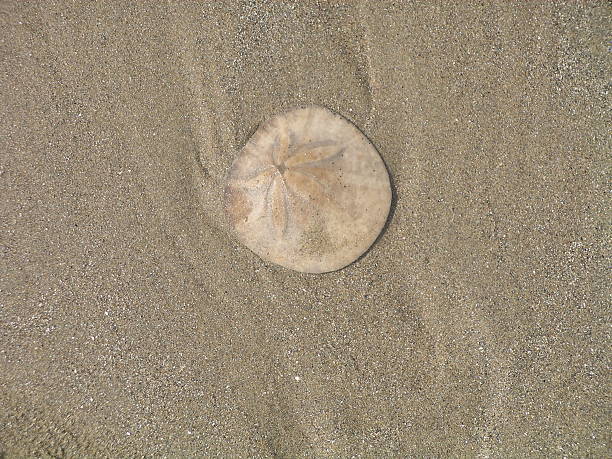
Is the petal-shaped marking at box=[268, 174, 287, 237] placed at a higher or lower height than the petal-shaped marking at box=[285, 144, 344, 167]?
lower

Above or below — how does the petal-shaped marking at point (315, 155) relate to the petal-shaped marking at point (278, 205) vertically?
above

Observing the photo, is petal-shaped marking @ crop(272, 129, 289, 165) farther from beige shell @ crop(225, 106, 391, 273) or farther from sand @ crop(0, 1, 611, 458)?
sand @ crop(0, 1, 611, 458)

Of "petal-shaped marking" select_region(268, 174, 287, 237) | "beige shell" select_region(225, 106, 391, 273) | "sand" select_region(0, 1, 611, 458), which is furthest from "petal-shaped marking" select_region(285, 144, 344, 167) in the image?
"sand" select_region(0, 1, 611, 458)

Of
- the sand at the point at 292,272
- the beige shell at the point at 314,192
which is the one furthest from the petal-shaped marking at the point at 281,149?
the sand at the point at 292,272

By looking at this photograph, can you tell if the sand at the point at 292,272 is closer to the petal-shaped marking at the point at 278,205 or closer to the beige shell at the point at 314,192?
the beige shell at the point at 314,192

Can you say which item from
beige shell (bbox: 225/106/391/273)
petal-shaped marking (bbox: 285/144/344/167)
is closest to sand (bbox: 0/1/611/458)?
beige shell (bbox: 225/106/391/273)
